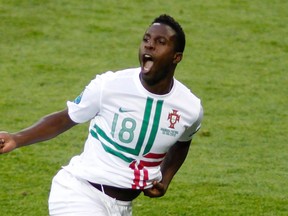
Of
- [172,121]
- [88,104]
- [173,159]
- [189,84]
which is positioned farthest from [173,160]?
[189,84]

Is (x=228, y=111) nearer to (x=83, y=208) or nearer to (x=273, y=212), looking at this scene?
(x=273, y=212)

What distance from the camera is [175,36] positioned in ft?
22.9

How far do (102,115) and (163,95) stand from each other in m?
0.42

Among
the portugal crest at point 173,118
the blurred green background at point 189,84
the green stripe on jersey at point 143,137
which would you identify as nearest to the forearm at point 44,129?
the green stripe on jersey at point 143,137

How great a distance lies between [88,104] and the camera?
7.09 meters

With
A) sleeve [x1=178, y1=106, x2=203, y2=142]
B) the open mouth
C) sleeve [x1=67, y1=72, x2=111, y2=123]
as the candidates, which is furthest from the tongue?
sleeve [x1=178, y1=106, x2=203, y2=142]

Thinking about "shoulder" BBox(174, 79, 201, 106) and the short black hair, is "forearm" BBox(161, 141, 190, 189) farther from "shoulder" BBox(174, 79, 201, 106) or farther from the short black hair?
the short black hair

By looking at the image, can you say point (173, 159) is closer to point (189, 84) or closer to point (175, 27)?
point (175, 27)

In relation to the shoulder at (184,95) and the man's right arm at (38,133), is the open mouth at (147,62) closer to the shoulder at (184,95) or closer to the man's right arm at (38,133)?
the shoulder at (184,95)

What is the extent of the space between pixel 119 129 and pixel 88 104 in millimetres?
259

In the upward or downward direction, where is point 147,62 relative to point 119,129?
upward

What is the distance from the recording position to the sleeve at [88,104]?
7.07m

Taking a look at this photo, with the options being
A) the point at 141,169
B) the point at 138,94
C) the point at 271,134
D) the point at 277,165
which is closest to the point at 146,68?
the point at 138,94

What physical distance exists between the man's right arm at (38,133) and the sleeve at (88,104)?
0.06 meters
